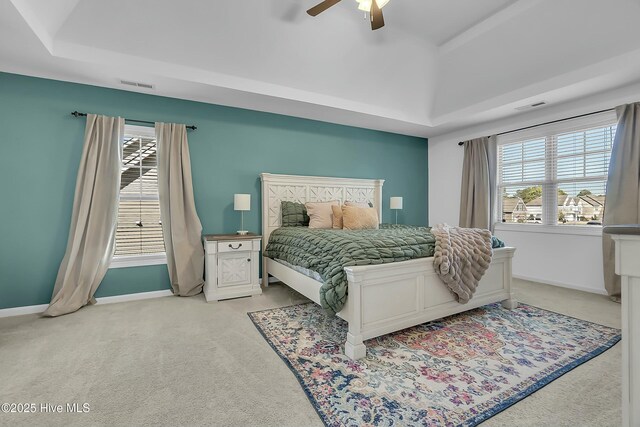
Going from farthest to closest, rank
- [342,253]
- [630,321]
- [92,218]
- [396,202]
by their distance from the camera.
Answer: [396,202]
[92,218]
[342,253]
[630,321]

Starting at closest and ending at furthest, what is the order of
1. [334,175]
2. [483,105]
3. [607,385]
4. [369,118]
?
[607,385] < [483,105] < [369,118] < [334,175]

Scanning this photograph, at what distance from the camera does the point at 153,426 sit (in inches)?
56.6

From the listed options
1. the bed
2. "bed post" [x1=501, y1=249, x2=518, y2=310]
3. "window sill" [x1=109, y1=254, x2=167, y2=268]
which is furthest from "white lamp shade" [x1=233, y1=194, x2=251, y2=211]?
"bed post" [x1=501, y1=249, x2=518, y2=310]

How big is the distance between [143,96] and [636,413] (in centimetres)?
463

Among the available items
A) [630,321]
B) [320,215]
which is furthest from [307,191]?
[630,321]

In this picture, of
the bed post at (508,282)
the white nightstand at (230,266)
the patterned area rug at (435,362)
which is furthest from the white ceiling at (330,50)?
the patterned area rug at (435,362)

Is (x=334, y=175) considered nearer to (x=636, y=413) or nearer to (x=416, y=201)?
(x=416, y=201)

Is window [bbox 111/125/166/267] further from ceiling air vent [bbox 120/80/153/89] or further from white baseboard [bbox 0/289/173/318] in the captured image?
ceiling air vent [bbox 120/80/153/89]

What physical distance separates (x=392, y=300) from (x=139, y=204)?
10.5 feet

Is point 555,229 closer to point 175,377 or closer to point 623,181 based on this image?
point 623,181

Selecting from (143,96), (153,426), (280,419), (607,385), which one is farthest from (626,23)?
(143,96)

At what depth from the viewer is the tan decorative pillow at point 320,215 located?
396 centimetres

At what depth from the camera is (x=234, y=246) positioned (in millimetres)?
3510

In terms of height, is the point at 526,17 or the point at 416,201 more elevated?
the point at 526,17
